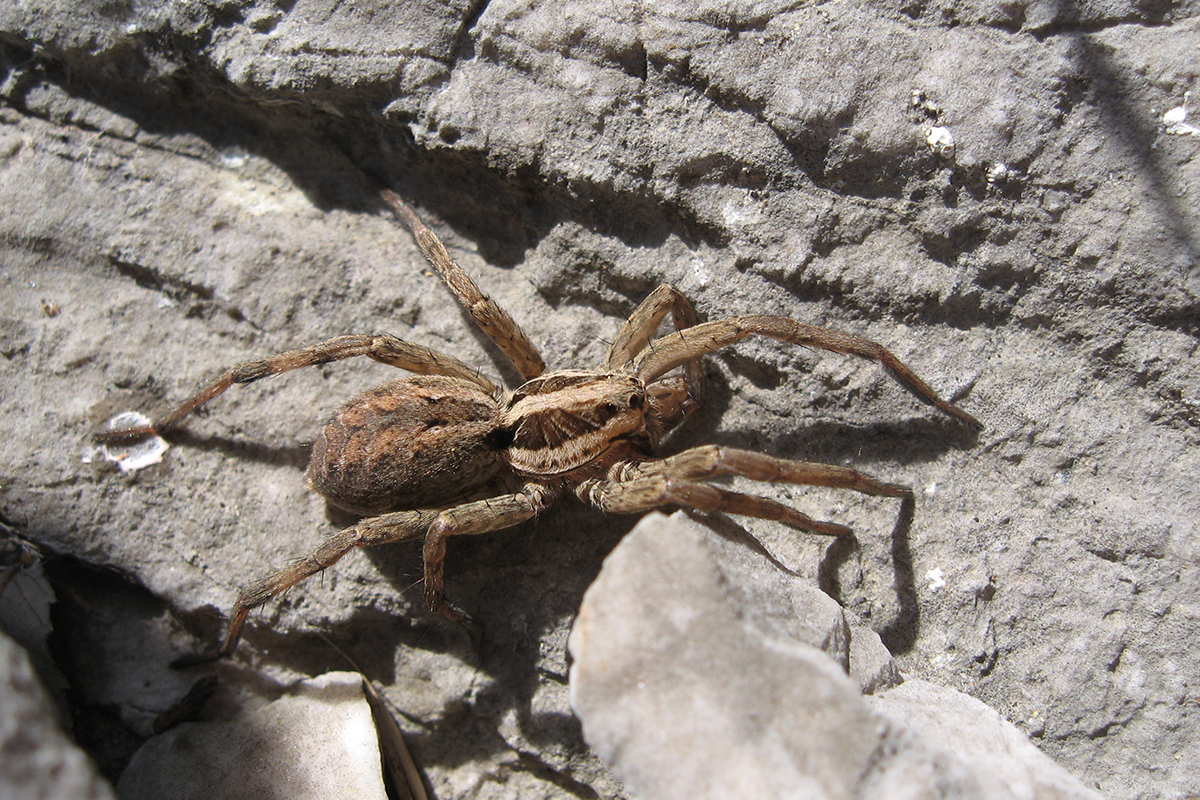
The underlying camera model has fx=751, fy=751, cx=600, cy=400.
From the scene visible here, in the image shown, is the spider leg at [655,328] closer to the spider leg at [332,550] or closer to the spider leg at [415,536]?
the spider leg at [415,536]

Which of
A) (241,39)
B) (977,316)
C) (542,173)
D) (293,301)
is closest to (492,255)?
(542,173)

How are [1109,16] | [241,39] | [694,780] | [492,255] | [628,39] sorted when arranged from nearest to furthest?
[694,780] → [1109,16] → [628,39] → [241,39] → [492,255]

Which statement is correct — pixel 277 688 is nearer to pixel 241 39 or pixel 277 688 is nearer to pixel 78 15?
pixel 241 39

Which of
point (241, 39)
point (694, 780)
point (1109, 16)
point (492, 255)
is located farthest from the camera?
point (492, 255)

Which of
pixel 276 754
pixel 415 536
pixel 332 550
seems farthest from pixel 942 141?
pixel 276 754

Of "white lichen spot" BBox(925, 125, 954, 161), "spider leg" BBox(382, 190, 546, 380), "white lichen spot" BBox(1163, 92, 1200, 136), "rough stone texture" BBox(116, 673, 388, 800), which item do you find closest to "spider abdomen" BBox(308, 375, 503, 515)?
"spider leg" BBox(382, 190, 546, 380)

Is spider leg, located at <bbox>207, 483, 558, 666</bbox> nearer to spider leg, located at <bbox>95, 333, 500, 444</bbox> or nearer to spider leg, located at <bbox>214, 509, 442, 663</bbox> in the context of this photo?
spider leg, located at <bbox>214, 509, 442, 663</bbox>

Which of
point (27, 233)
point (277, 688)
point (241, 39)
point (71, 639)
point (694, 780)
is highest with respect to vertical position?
point (241, 39)
